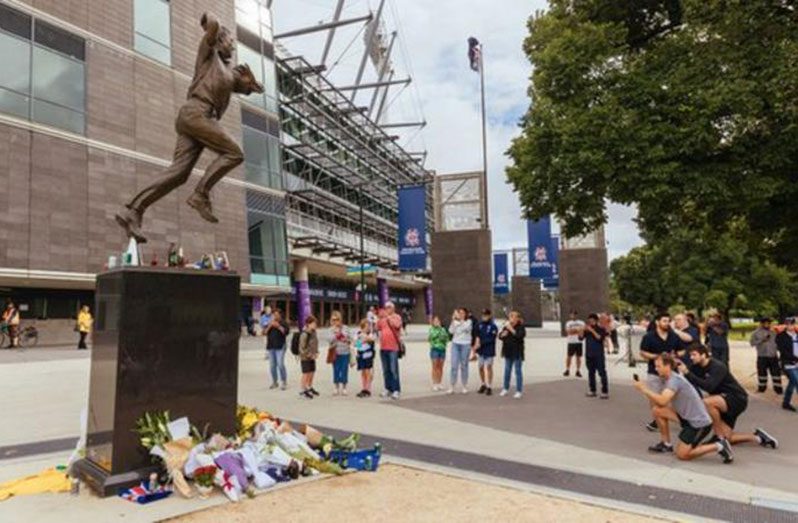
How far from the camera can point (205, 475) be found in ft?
17.9

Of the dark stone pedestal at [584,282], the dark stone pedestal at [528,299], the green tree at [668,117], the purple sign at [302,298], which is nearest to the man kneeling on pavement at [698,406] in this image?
the green tree at [668,117]

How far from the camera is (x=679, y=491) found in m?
5.59

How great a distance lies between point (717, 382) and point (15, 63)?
27016mm

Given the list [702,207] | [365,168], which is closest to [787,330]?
[702,207]

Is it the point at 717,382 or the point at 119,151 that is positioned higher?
the point at 119,151

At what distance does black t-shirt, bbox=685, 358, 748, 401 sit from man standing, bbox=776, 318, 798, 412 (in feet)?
11.7

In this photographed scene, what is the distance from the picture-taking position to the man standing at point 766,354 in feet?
39.1

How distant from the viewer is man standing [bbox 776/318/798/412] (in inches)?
401

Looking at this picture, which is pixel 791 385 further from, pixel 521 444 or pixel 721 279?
pixel 721 279

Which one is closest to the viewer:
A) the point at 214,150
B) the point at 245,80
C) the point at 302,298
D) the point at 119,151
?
the point at 214,150

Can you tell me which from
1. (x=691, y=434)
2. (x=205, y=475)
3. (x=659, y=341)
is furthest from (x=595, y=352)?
(x=205, y=475)

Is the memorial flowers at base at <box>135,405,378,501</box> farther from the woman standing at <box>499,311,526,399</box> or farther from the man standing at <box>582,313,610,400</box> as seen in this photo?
the man standing at <box>582,313,610,400</box>

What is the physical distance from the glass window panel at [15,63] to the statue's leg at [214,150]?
21321 millimetres

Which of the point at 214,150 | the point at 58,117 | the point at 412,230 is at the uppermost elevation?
the point at 58,117
